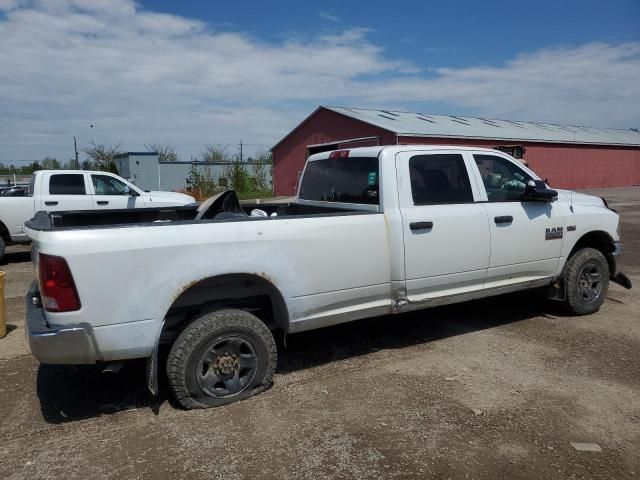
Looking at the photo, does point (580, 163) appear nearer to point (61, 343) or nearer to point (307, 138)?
point (307, 138)

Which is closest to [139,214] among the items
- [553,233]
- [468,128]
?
[553,233]

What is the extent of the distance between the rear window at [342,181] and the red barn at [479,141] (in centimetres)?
1637

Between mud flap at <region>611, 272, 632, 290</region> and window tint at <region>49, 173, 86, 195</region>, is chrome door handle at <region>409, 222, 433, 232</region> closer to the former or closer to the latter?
mud flap at <region>611, 272, 632, 290</region>

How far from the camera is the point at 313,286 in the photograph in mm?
3916

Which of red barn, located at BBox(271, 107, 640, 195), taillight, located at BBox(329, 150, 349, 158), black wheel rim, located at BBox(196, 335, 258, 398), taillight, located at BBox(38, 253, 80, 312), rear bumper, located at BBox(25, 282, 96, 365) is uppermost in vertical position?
red barn, located at BBox(271, 107, 640, 195)

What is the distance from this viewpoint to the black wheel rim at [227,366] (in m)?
3.61

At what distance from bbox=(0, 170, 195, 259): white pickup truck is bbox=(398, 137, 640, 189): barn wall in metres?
16.8

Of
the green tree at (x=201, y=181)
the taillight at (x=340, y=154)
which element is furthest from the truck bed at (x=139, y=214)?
the green tree at (x=201, y=181)

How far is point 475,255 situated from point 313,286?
170 cm

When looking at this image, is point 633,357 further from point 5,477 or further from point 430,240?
point 5,477

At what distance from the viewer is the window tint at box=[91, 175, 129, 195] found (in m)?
10.6

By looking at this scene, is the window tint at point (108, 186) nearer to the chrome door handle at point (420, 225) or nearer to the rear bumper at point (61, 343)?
the rear bumper at point (61, 343)

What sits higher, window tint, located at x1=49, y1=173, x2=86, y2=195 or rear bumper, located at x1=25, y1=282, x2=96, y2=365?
window tint, located at x1=49, y1=173, x2=86, y2=195

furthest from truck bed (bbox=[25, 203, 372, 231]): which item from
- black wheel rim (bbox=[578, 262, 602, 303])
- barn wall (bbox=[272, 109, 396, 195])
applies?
barn wall (bbox=[272, 109, 396, 195])
